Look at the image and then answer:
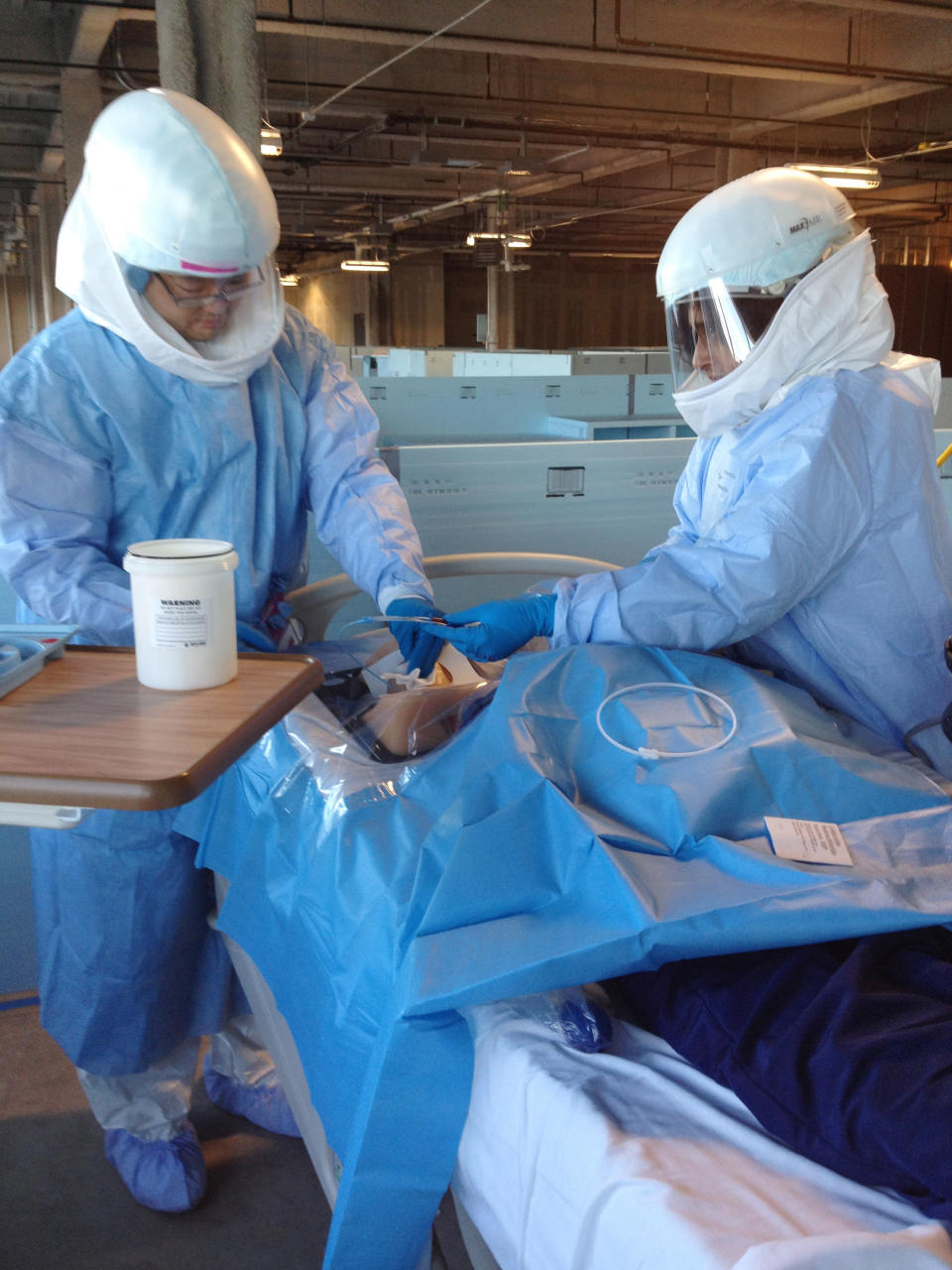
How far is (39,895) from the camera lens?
6.25ft

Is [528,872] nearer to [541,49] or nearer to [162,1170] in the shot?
[162,1170]

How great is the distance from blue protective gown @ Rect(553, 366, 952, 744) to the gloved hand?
0.20 ft

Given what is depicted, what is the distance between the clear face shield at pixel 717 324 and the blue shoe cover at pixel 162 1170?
5.33 ft

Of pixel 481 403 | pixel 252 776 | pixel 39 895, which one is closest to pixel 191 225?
pixel 252 776

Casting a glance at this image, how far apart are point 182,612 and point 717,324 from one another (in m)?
0.94

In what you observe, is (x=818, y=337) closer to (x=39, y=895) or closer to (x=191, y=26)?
(x=39, y=895)

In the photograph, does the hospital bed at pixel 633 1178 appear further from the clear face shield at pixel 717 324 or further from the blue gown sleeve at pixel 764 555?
the clear face shield at pixel 717 324

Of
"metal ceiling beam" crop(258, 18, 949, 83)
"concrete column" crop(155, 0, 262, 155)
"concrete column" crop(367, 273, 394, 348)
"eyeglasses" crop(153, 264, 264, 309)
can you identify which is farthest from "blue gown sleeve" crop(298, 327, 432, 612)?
"concrete column" crop(367, 273, 394, 348)

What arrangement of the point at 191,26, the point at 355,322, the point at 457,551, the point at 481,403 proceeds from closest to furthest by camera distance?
the point at 457,551 → the point at 191,26 → the point at 481,403 → the point at 355,322

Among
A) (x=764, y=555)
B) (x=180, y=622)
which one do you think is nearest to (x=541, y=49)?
(x=764, y=555)

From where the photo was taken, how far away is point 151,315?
162cm

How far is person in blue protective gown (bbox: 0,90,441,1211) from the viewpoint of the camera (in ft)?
5.08

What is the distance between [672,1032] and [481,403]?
3829 millimetres

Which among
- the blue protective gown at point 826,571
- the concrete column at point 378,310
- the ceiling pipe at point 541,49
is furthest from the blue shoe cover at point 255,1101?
the concrete column at point 378,310
